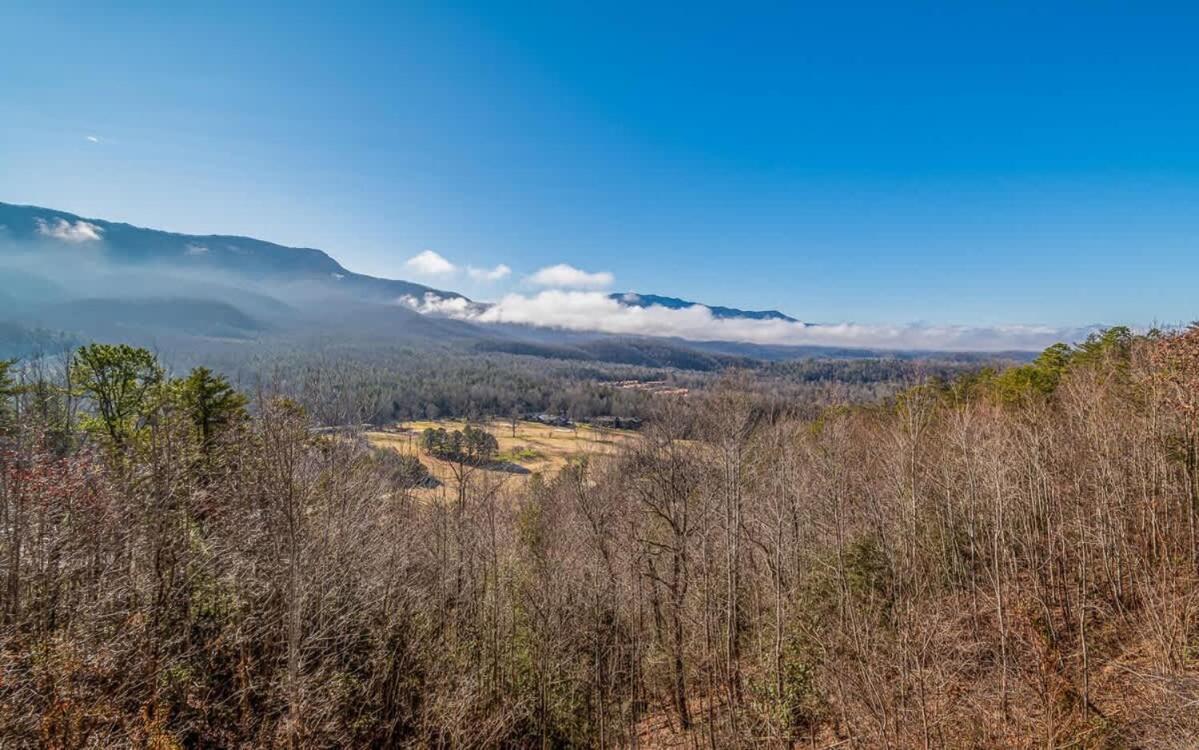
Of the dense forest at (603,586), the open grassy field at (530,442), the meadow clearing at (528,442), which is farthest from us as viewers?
the open grassy field at (530,442)

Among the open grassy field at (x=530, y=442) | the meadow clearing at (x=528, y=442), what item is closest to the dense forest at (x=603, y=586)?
the meadow clearing at (x=528, y=442)

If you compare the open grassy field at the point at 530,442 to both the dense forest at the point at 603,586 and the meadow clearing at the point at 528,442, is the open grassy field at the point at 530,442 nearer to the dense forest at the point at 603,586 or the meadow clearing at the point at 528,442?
the meadow clearing at the point at 528,442

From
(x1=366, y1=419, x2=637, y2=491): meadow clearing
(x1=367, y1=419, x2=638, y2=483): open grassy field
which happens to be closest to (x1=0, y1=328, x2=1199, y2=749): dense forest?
(x1=366, y1=419, x2=637, y2=491): meadow clearing

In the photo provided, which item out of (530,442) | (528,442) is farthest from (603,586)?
(530,442)

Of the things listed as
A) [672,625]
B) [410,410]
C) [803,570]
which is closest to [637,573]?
[672,625]

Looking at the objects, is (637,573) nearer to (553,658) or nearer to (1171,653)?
(553,658)

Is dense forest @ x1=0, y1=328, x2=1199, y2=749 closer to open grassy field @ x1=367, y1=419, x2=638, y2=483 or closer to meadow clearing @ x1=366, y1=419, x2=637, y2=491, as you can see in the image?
meadow clearing @ x1=366, y1=419, x2=637, y2=491
